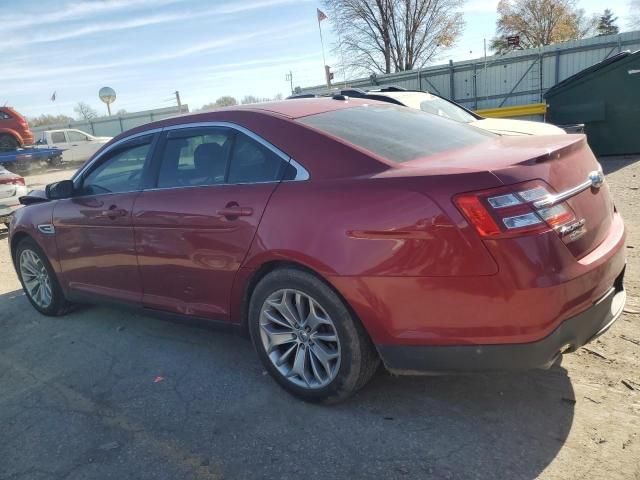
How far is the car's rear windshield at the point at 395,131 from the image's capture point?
2.84 meters

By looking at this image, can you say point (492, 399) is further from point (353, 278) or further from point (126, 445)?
point (126, 445)

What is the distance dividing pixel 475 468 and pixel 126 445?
1759 mm

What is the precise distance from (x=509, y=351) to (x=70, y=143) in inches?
1079

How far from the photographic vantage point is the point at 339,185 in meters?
2.64

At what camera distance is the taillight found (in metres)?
2.24

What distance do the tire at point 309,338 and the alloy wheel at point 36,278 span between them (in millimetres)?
2717

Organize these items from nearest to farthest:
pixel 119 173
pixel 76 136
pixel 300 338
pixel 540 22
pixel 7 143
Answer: pixel 300 338, pixel 119 173, pixel 7 143, pixel 76 136, pixel 540 22

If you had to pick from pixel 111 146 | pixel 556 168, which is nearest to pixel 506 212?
pixel 556 168

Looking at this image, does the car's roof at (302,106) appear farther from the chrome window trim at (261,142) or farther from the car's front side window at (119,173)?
the car's front side window at (119,173)

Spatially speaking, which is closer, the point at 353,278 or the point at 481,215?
the point at 481,215

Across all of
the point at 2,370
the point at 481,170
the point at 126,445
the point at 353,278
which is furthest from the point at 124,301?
the point at 481,170

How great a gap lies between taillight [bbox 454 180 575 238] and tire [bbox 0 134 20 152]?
84.6 ft

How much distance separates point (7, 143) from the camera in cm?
2350

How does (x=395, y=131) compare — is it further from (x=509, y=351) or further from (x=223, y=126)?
(x=509, y=351)
